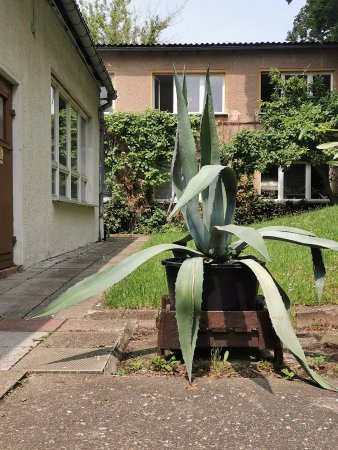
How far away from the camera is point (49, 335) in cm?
308

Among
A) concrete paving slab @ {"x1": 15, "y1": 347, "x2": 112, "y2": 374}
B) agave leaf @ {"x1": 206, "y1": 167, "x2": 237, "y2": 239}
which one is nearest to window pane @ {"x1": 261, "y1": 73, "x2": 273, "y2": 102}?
agave leaf @ {"x1": 206, "y1": 167, "x2": 237, "y2": 239}

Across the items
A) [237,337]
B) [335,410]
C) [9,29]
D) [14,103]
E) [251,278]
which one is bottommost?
[335,410]

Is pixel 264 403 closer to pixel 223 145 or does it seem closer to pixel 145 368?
pixel 145 368

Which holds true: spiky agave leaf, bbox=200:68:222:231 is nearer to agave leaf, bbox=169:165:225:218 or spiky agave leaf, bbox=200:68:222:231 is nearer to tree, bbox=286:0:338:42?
agave leaf, bbox=169:165:225:218

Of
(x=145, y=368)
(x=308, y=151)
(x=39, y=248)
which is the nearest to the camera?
(x=145, y=368)

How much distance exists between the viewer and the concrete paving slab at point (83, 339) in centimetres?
283

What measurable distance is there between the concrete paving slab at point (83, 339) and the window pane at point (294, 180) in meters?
14.4

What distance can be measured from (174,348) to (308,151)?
43.0 feet

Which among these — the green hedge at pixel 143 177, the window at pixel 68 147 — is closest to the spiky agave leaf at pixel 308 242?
the window at pixel 68 147

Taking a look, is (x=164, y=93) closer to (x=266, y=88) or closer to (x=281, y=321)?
(x=266, y=88)

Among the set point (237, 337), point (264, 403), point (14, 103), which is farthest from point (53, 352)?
point (14, 103)

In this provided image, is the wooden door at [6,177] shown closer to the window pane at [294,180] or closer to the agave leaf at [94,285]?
the agave leaf at [94,285]

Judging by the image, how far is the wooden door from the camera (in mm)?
5457

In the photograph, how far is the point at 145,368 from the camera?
2568 mm
